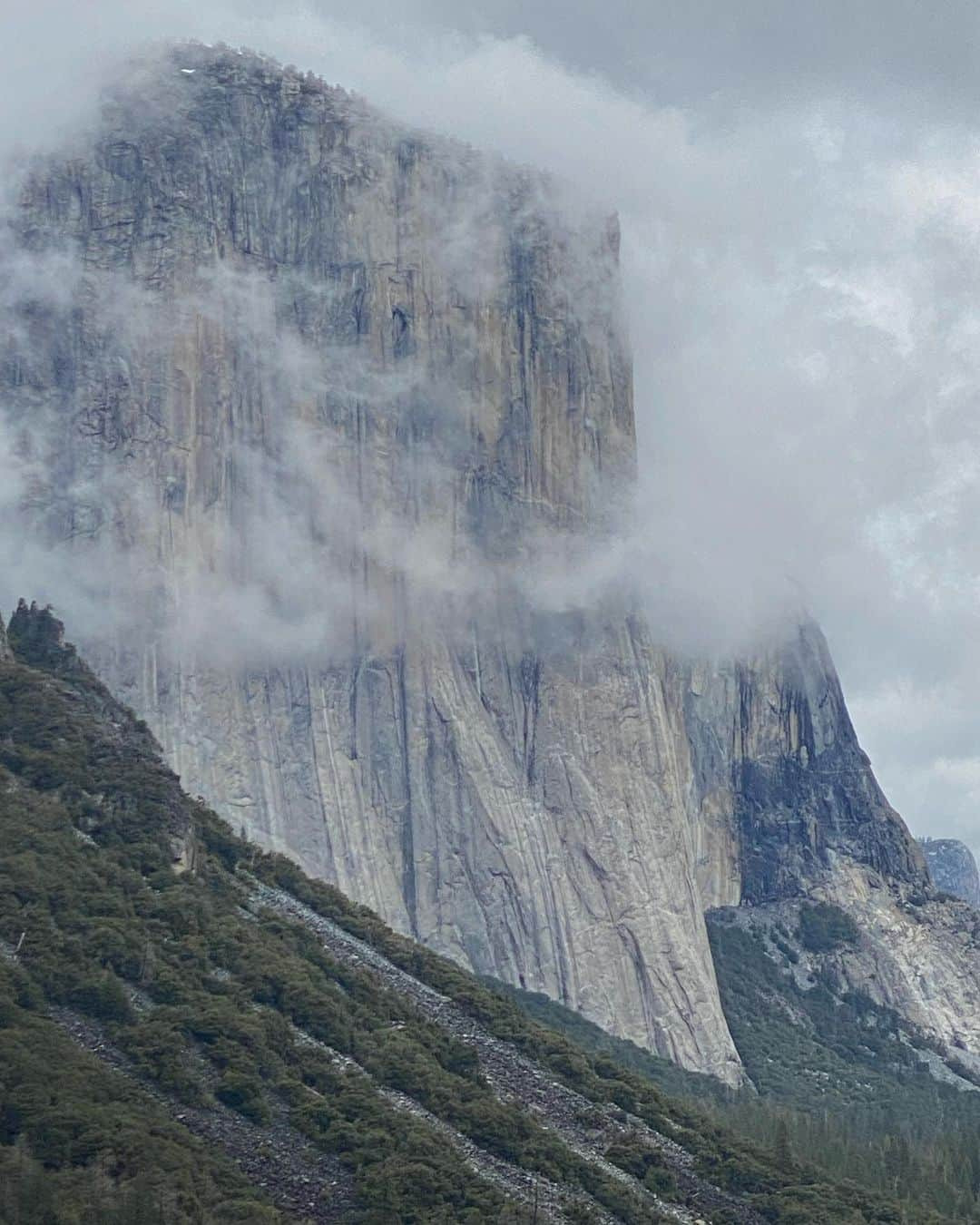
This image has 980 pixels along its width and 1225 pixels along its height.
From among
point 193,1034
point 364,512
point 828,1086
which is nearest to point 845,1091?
point 828,1086

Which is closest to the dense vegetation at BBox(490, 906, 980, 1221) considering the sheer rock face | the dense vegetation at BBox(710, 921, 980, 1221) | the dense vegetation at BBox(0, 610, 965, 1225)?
the dense vegetation at BBox(710, 921, 980, 1221)

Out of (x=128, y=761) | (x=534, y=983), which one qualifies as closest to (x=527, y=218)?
(x=534, y=983)

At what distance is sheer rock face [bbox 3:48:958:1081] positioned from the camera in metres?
158

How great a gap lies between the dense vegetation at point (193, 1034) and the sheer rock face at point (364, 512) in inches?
1656

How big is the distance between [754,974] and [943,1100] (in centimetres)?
1965

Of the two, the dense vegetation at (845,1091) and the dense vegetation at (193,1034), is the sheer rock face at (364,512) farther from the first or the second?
the dense vegetation at (193,1034)

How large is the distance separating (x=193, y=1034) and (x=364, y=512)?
8447cm

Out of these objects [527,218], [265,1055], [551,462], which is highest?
[527,218]

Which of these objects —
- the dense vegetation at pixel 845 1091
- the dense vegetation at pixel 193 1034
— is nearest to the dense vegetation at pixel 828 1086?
the dense vegetation at pixel 845 1091

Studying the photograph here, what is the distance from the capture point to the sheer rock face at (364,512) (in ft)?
519

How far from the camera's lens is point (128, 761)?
104 metres

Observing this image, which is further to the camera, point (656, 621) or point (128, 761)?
point (656, 621)

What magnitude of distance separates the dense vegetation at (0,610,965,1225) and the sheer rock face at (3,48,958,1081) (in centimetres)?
4206

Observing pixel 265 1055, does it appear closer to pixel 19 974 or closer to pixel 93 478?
pixel 19 974
